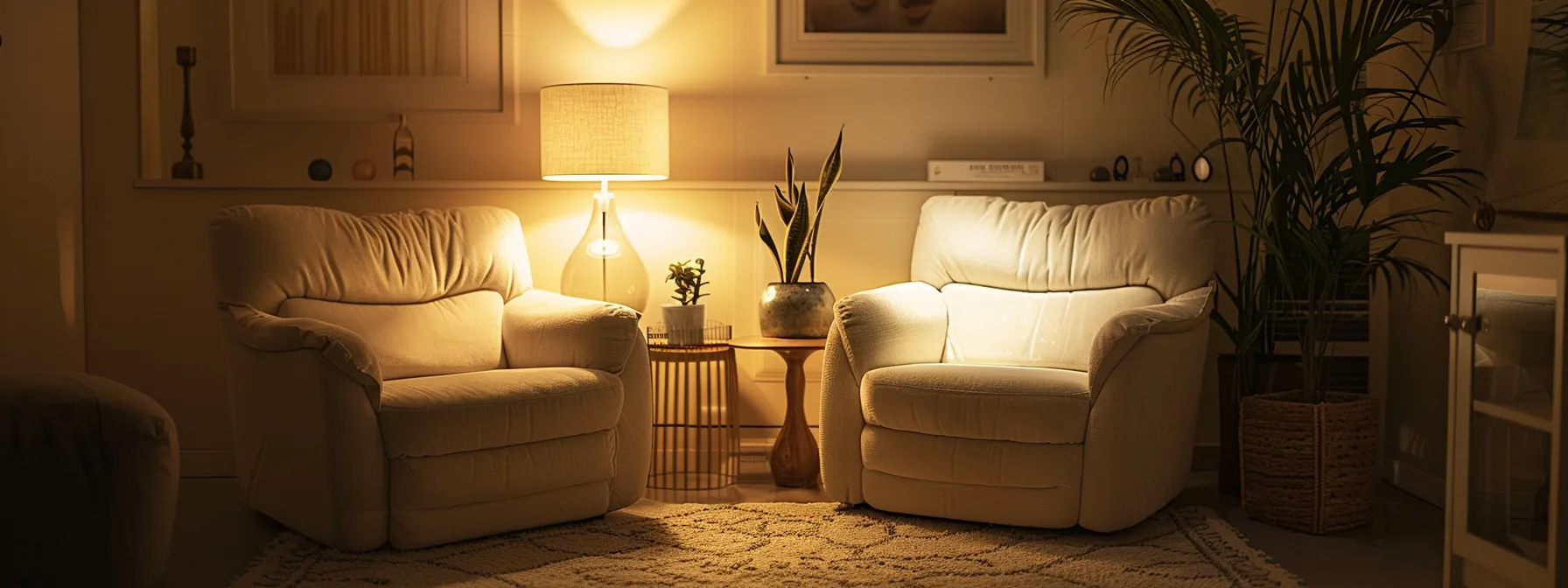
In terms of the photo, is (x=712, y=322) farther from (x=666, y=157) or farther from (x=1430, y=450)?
(x=1430, y=450)

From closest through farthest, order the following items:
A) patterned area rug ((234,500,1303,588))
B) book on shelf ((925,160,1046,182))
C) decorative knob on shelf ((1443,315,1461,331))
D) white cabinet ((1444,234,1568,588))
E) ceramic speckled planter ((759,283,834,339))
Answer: white cabinet ((1444,234,1568,588)) → decorative knob on shelf ((1443,315,1461,331)) → patterned area rug ((234,500,1303,588)) → ceramic speckled planter ((759,283,834,339)) → book on shelf ((925,160,1046,182))

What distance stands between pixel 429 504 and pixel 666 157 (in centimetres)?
136

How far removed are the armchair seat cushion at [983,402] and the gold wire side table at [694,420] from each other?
64cm

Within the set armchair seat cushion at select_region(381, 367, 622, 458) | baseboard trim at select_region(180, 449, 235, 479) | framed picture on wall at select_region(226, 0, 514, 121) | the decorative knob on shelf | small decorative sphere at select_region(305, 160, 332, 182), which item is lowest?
baseboard trim at select_region(180, 449, 235, 479)

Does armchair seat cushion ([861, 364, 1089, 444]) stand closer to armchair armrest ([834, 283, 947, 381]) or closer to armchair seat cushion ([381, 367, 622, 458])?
armchair armrest ([834, 283, 947, 381])

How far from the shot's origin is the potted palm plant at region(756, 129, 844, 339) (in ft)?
12.1

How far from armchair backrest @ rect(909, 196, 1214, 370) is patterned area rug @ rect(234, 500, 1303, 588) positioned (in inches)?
23.7

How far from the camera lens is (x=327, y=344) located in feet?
9.30

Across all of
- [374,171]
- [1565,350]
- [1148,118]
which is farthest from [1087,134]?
[374,171]

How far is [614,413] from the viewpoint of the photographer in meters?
3.20

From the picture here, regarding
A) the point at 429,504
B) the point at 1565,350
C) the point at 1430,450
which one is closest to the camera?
the point at 1565,350

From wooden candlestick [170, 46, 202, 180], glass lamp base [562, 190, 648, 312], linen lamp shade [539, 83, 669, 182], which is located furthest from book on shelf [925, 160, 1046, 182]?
wooden candlestick [170, 46, 202, 180]

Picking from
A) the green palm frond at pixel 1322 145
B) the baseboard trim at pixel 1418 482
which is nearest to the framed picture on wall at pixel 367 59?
the green palm frond at pixel 1322 145

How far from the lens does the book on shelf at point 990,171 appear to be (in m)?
4.04
